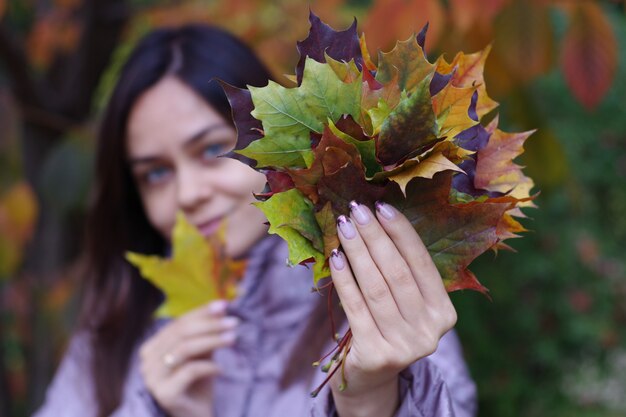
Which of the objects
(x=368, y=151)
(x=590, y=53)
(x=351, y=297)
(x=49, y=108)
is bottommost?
(x=49, y=108)

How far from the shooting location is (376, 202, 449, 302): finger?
658 mm

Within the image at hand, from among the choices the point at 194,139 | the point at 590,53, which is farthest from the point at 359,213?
the point at 590,53

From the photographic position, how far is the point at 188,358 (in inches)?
45.2

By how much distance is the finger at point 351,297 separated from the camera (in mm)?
664

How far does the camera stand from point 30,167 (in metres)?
2.33

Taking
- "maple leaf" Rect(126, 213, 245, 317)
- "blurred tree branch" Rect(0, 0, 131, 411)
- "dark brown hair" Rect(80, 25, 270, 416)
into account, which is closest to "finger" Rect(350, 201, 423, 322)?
"maple leaf" Rect(126, 213, 245, 317)

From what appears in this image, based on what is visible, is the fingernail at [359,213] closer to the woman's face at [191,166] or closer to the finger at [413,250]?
the finger at [413,250]

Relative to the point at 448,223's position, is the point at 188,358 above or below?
below

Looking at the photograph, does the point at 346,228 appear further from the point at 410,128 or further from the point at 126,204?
the point at 126,204

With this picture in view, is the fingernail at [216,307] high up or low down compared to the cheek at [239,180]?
down

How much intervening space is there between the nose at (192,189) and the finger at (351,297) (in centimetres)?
61

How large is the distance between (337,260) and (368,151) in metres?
0.11

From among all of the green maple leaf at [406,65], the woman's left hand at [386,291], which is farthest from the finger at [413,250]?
the green maple leaf at [406,65]

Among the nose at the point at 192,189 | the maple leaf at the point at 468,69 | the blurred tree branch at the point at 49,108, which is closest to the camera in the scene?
the maple leaf at the point at 468,69
